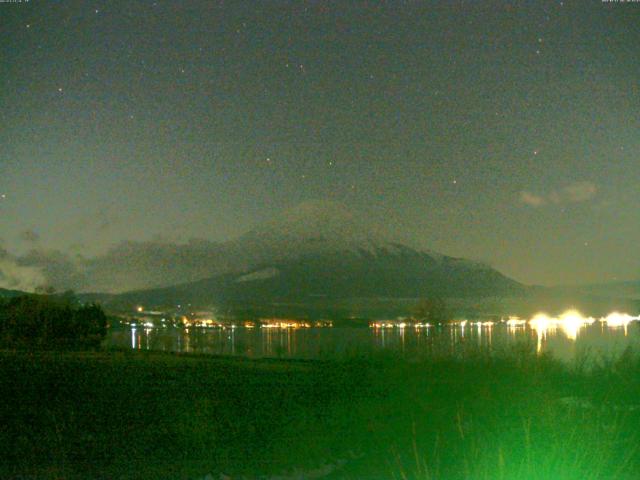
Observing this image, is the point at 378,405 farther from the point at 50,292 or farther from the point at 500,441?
the point at 50,292

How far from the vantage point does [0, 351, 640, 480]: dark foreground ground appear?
32.9 feet

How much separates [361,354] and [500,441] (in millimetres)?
10062

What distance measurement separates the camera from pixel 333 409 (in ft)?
48.2

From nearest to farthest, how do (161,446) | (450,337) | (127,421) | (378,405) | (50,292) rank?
(161,446) → (127,421) → (378,405) → (450,337) → (50,292)

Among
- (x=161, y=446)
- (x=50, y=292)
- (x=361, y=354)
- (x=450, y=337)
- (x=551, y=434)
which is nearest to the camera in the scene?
(x=551, y=434)

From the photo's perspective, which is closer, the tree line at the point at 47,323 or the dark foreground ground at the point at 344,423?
the dark foreground ground at the point at 344,423

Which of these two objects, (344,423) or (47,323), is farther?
(47,323)

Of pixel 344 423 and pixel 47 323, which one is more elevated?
pixel 47 323

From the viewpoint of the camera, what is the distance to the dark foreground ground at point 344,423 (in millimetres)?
10016

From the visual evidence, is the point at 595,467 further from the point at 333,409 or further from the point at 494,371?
the point at 494,371

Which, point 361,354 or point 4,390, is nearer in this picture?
point 4,390

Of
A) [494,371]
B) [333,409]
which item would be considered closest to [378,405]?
[333,409]

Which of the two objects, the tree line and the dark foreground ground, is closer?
the dark foreground ground

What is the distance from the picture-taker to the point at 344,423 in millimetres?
13578
